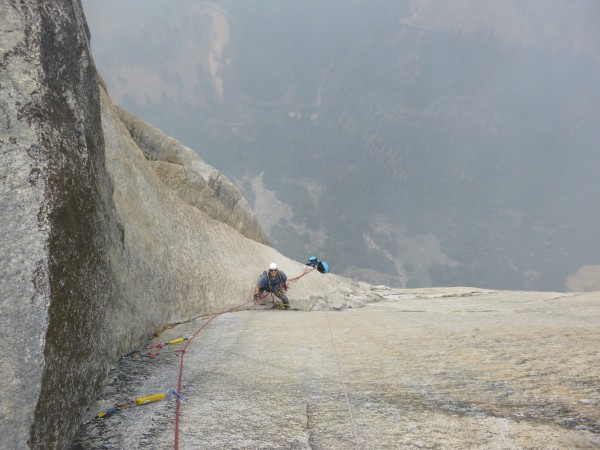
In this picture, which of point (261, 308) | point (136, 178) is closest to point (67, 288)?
point (136, 178)

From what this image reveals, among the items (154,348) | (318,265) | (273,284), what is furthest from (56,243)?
(318,265)

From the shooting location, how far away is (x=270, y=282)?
15969 millimetres

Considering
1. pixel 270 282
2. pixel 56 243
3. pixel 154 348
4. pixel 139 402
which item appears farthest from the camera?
pixel 270 282

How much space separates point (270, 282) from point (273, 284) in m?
0.21

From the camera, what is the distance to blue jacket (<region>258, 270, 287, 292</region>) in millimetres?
15703

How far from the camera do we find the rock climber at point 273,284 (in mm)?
15695

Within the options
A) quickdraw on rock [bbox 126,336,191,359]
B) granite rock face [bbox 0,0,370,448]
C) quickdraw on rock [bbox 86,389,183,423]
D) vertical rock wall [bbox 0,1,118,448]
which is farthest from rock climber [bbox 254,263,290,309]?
quickdraw on rock [bbox 86,389,183,423]

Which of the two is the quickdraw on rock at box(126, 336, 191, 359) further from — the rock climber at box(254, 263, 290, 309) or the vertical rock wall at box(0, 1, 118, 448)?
the rock climber at box(254, 263, 290, 309)

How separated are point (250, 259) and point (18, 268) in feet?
46.7

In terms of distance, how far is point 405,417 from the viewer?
4.58 metres

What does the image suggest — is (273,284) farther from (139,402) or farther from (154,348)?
(139,402)

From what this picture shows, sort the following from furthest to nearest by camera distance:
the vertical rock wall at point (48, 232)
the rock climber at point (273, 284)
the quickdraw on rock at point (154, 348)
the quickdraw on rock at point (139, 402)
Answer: the rock climber at point (273, 284), the quickdraw on rock at point (154, 348), the quickdraw on rock at point (139, 402), the vertical rock wall at point (48, 232)

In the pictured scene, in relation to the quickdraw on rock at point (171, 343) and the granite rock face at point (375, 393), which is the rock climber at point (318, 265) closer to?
the granite rock face at point (375, 393)

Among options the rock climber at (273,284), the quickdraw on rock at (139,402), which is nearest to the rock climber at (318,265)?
the rock climber at (273,284)
